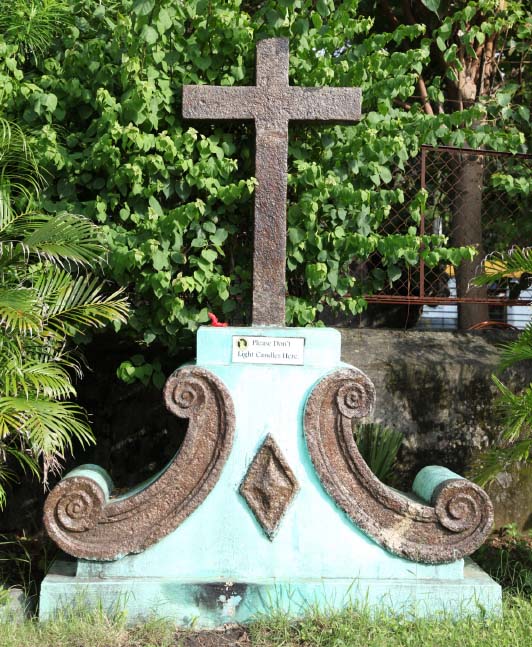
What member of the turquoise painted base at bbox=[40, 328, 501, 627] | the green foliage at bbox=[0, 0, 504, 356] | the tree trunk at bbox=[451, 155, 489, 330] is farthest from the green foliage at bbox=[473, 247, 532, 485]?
the tree trunk at bbox=[451, 155, 489, 330]

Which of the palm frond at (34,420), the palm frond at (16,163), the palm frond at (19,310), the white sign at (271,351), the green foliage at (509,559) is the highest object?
the palm frond at (16,163)

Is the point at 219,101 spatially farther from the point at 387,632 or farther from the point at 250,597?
the point at 387,632

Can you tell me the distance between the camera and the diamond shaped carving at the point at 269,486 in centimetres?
370

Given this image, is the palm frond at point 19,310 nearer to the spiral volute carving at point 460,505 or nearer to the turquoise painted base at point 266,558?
the turquoise painted base at point 266,558

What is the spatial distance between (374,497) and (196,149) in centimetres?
209

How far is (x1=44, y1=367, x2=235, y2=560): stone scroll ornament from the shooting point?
365 cm

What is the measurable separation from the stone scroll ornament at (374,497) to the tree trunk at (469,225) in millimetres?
2446

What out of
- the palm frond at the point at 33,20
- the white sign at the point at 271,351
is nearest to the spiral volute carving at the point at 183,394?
the white sign at the point at 271,351

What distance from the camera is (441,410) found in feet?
16.5

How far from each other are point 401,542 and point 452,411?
4.83 ft

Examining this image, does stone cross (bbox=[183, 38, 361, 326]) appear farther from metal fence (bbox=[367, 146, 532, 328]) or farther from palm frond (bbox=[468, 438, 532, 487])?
metal fence (bbox=[367, 146, 532, 328])

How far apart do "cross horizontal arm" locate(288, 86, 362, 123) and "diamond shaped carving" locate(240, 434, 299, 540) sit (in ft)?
5.48

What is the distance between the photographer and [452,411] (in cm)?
503

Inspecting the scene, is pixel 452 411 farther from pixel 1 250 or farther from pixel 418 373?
pixel 1 250
